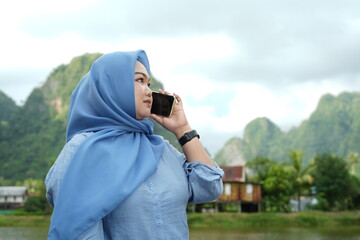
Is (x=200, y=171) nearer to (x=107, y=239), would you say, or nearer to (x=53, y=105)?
(x=107, y=239)

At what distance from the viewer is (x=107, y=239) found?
1336mm

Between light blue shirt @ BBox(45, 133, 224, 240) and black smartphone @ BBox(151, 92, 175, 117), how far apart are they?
15 cm

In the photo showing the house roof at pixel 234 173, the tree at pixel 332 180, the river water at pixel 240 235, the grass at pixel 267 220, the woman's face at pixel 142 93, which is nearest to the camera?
the woman's face at pixel 142 93

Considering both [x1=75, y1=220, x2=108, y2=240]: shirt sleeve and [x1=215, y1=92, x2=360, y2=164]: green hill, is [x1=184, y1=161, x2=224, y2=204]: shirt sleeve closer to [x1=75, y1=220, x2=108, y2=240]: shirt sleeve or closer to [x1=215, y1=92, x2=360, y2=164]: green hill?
[x1=75, y1=220, x2=108, y2=240]: shirt sleeve

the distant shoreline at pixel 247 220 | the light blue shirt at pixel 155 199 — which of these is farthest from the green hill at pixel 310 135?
the light blue shirt at pixel 155 199

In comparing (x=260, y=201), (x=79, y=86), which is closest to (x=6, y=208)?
(x=260, y=201)

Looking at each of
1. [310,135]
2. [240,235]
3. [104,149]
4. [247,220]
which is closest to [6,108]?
[310,135]

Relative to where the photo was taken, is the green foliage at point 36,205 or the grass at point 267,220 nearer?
the grass at point 267,220

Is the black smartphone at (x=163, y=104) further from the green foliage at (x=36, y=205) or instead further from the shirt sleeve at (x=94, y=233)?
the green foliage at (x=36, y=205)

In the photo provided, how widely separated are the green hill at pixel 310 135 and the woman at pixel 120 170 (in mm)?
82500

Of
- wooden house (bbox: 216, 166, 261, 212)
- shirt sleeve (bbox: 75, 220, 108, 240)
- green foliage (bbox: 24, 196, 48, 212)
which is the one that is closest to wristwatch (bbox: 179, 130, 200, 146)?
shirt sleeve (bbox: 75, 220, 108, 240)

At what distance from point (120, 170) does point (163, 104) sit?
14.9 inches

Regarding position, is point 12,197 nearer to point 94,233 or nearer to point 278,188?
point 278,188

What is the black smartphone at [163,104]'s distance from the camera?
159 centimetres
